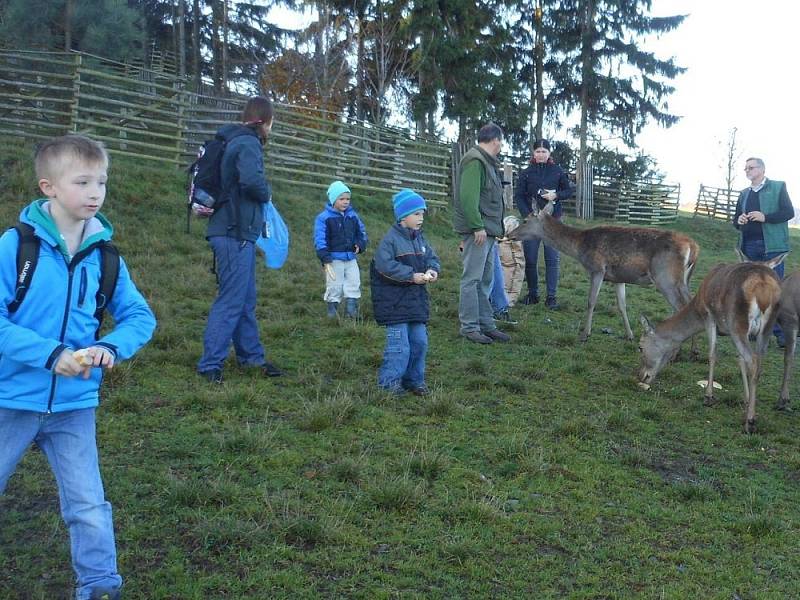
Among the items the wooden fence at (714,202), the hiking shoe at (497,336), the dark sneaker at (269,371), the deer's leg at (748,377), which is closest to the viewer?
the deer's leg at (748,377)

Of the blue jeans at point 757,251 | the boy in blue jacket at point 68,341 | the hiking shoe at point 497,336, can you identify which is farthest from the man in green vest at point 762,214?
the boy in blue jacket at point 68,341

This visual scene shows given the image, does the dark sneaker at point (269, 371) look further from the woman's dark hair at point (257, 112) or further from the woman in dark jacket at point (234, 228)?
the woman's dark hair at point (257, 112)

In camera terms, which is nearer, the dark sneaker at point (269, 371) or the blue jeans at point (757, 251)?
the dark sneaker at point (269, 371)

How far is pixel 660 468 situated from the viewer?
206 inches

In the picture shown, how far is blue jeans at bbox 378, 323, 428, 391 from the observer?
6273 mm

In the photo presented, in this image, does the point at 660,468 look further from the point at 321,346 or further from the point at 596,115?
the point at 596,115

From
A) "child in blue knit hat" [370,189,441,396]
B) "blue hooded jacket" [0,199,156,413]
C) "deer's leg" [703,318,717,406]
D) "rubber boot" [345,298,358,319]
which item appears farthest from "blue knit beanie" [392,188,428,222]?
"blue hooded jacket" [0,199,156,413]

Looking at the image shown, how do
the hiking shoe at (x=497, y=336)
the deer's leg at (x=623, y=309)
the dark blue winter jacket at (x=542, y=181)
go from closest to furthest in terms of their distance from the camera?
the hiking shoe at (x=497, y=336), the deer's leg at (x=623, y=309), the dark blue winter jacket at (x=542, y=181)

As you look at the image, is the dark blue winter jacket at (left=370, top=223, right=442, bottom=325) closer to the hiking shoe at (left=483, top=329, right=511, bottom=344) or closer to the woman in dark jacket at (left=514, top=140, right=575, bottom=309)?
the hiking shoe at (left=483, top=329, right=511, bottom=344)

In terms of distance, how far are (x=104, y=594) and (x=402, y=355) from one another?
3.58m

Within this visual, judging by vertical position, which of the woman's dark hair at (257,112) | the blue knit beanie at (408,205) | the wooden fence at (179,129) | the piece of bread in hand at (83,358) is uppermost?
the wooden fence at (179,129)

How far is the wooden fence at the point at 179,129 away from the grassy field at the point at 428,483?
9406 millimetres

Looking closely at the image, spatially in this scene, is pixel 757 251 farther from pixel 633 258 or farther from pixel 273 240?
pixel 273 240

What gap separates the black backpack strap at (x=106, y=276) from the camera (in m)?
3.05
